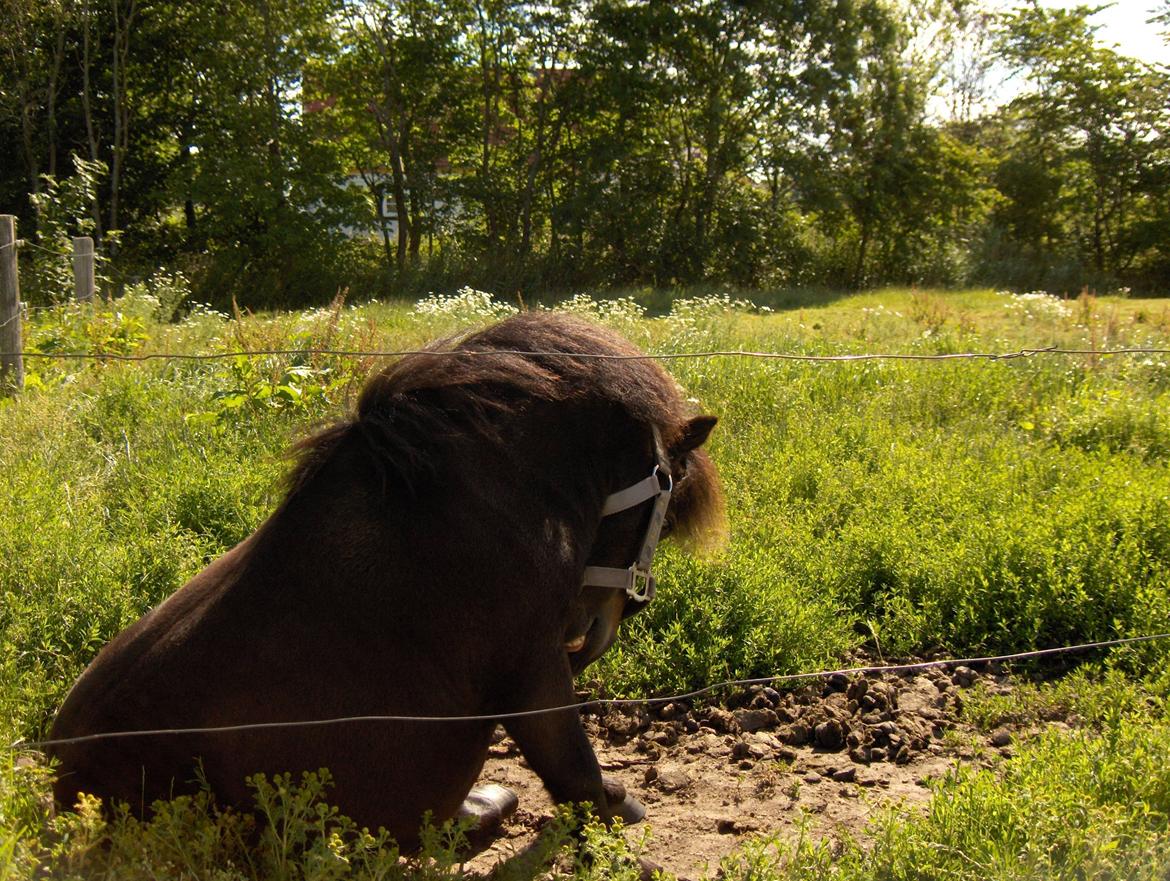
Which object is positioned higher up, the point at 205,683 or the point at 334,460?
the point at 334,460

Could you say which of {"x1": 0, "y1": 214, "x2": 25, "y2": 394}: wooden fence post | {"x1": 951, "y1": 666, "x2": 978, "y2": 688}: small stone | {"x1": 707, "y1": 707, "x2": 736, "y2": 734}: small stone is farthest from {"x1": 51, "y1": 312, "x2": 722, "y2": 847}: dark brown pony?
{"x1": 0, "y1": 214, "x2": 25, "y2": 394}: wooden fence post

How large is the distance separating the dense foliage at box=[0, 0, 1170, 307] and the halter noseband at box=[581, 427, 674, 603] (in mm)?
19167

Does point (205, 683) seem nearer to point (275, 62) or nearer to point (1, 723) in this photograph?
point (1, 723)

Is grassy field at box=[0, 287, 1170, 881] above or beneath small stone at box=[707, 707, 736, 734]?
above

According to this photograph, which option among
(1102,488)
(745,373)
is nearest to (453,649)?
(1102,488)

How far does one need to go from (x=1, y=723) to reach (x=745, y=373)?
5780 mm

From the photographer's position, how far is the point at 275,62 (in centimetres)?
2180

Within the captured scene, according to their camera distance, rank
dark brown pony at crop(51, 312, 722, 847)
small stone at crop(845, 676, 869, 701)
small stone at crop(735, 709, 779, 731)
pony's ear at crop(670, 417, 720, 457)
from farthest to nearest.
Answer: small stone at crop(845, 676, 869, 701) < small stone at crop(735, 709, 779, 731) < pony's ear at crop(670, 417, 720, 457) < dark brown pony at crop(51, 312, 722, 847)

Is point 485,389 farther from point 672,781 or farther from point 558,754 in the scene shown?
point 672,781

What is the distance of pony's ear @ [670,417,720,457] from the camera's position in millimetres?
3189

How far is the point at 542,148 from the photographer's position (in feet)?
76.8

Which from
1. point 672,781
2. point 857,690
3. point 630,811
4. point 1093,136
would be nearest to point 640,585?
point 630,811

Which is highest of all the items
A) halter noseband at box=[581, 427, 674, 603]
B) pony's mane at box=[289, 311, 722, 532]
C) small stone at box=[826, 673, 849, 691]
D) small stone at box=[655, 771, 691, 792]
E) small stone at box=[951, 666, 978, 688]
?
pony's mane at box=[289, 311, 722, 532]

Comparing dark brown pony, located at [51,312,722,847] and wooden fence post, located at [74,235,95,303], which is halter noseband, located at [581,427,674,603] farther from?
wooden fence post, located at [74,235,95,303]
